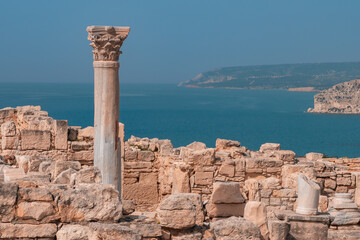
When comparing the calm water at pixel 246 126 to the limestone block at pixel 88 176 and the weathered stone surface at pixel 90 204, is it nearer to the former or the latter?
the limestone block at pixel 88 176

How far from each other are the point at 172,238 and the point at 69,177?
72.7 inches

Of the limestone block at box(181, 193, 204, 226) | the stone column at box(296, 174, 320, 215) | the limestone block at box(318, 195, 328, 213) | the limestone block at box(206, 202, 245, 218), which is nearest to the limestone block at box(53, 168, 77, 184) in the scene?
the limestone block at box(181, 193, 204, 226)

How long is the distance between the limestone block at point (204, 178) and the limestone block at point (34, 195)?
8344mm

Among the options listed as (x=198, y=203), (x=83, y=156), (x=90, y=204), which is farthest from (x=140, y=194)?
(x=90, y=204)

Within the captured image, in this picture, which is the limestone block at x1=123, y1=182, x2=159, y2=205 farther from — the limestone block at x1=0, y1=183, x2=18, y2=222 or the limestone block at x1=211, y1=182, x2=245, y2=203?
the limestone block at x1=0, y1=183, x2=18, y2=222

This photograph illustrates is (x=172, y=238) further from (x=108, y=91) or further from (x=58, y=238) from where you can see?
(x=108, y=91)

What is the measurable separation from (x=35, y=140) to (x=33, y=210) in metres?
7.98

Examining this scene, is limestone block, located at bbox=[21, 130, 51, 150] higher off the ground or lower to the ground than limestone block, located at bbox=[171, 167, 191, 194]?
higher

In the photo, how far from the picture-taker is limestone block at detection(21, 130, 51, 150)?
1322cm

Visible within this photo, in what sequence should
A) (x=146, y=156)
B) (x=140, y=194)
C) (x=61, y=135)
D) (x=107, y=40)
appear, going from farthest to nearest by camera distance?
(x=146, y=156), (x=140, y=194), (x=61, y=135), (x=107, y=40)

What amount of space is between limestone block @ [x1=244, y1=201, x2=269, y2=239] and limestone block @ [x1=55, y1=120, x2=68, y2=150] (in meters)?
7.04

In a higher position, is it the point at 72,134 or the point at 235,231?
the point at 72,134

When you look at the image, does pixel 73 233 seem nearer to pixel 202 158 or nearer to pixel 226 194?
pixel 226 194

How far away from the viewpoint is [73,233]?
18.2 ft
